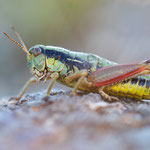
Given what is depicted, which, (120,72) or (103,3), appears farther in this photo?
(103,3)

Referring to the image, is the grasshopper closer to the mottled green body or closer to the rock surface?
the mottled green body

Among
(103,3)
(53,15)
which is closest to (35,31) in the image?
(53,15)

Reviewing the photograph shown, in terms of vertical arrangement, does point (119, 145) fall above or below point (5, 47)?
below

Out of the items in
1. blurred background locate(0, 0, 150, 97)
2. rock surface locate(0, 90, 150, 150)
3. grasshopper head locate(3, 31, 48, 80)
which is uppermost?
blurred background locate(0, 0, 150, 97)

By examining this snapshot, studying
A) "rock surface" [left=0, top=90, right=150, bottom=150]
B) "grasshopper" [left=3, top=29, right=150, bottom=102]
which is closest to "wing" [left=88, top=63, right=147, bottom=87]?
"grasshopper" [left=3, top=29, right=150, bottom=102]

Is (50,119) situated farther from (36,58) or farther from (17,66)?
(17,66)

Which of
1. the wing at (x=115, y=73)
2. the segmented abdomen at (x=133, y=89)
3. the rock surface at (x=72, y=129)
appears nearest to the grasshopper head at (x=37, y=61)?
the wing at (x=115, y=73)

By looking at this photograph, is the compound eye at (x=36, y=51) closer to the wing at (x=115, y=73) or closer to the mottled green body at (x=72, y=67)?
the mottled green body at (x=72, y=67)

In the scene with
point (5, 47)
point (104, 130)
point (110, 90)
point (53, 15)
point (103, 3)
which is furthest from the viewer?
point (103, 3)
